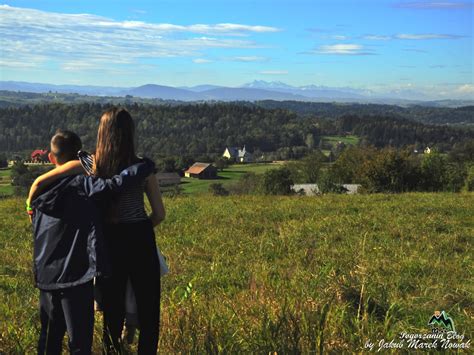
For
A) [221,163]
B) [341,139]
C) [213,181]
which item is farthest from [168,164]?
[341,139]

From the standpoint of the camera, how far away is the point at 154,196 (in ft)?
10.6

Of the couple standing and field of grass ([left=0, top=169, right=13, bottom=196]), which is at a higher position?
the couple standing

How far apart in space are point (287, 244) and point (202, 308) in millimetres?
3571

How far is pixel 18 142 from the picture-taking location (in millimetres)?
80875

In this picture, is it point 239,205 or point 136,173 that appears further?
point 239,205

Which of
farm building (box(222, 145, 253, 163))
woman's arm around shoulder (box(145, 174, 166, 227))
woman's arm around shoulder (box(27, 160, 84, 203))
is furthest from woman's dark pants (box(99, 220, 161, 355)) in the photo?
farm building (box(222, 145, 253, 163))

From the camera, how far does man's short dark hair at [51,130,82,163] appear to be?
3051mm

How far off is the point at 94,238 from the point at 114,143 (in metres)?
0.63

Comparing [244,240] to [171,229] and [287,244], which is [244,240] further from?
[171,229]

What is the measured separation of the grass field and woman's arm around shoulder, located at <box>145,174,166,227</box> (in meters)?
0.73

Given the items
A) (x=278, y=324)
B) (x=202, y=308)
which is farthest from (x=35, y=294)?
(x=278, y=324)

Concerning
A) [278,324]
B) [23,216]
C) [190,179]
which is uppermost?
[278,324]

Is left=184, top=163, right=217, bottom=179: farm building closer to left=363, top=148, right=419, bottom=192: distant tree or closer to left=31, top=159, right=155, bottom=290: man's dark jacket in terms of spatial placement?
left=363, top=148, right=419, bottom=192: distant tree

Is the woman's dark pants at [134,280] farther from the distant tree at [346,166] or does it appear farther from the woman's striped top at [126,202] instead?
the distant tree at [346,166]
